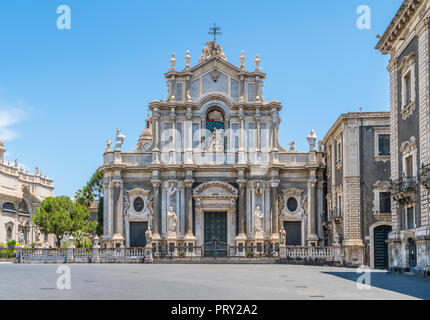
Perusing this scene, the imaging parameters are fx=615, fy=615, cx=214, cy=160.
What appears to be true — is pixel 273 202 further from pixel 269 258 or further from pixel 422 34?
pixel 422 34

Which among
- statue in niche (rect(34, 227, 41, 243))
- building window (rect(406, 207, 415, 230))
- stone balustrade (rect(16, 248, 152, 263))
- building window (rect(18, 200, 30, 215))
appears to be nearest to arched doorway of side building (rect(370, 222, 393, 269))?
building window (rect(406, 207, 415, 230))

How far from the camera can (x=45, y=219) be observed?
65438 millimetres

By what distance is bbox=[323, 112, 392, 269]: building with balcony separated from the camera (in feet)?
124

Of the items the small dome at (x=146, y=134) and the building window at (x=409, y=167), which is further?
the small dome at (x=146, y=134)

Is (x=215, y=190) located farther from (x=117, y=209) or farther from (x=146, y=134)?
(x=146, y=134)

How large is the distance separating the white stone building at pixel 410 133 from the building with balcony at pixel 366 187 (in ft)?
25.2

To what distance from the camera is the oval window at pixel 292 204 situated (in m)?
48.2

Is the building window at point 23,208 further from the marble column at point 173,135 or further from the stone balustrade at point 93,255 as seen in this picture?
the marble column at point 173,135

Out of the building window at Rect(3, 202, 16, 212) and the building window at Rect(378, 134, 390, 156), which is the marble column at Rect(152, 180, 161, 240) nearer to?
the building window at Rect(378, 134, 390, 156)

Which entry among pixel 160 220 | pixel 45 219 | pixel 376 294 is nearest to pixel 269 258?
pixel 160 220

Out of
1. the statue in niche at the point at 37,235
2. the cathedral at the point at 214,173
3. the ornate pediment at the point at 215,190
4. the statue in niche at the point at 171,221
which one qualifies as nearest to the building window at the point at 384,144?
the cathedral at the point at 214,173

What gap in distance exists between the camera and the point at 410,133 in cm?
2775

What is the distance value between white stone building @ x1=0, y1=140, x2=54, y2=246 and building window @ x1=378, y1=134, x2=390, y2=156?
48223 millimetres

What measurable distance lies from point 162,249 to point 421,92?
25067mm
